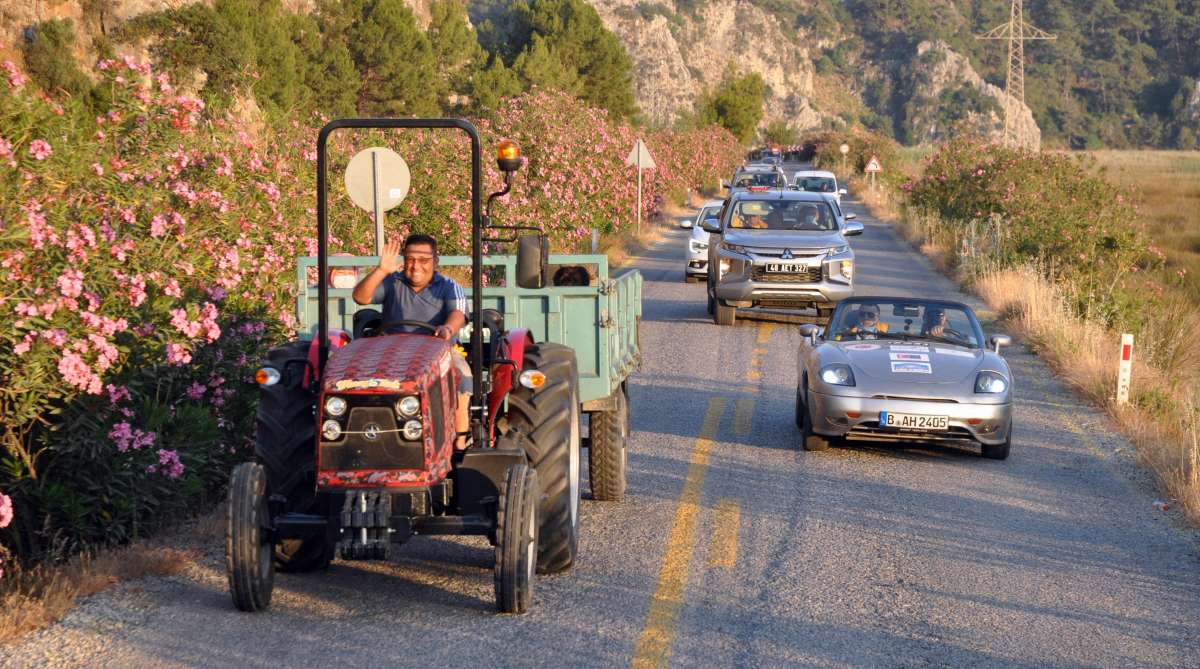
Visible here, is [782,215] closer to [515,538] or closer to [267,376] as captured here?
[267,376]

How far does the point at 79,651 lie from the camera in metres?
6.52

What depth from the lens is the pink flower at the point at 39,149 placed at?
788 centimetres

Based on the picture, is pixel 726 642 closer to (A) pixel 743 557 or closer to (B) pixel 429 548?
(A) pixel 743 557

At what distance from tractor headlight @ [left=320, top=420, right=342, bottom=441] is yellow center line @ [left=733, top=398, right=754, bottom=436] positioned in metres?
6.44

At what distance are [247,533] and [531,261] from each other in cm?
177

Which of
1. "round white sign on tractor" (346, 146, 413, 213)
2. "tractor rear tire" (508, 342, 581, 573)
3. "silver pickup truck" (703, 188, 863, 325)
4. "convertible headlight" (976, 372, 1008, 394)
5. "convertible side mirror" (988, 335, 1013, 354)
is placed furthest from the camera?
"silver pickup truck" (703, 188, 863, 325)

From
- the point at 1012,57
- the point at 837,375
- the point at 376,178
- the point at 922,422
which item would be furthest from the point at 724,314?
the point at 1012,57

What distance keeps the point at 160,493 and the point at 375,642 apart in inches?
103

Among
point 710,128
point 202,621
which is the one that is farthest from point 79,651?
point 710,128

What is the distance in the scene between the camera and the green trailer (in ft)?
30.6

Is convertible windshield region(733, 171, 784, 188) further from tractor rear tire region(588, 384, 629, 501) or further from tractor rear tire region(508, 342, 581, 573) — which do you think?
tractor rear tire region(508, 342, 581, 573)

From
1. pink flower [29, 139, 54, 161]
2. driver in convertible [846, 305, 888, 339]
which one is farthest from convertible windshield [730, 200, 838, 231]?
pink flower [29, 139, 54, 161]

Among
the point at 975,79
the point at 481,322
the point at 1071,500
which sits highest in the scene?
the point at 975,79

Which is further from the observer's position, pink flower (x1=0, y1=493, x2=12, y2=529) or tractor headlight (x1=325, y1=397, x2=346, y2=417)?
pink flower (x1=0, y1=493, x2=12, y2=529)
